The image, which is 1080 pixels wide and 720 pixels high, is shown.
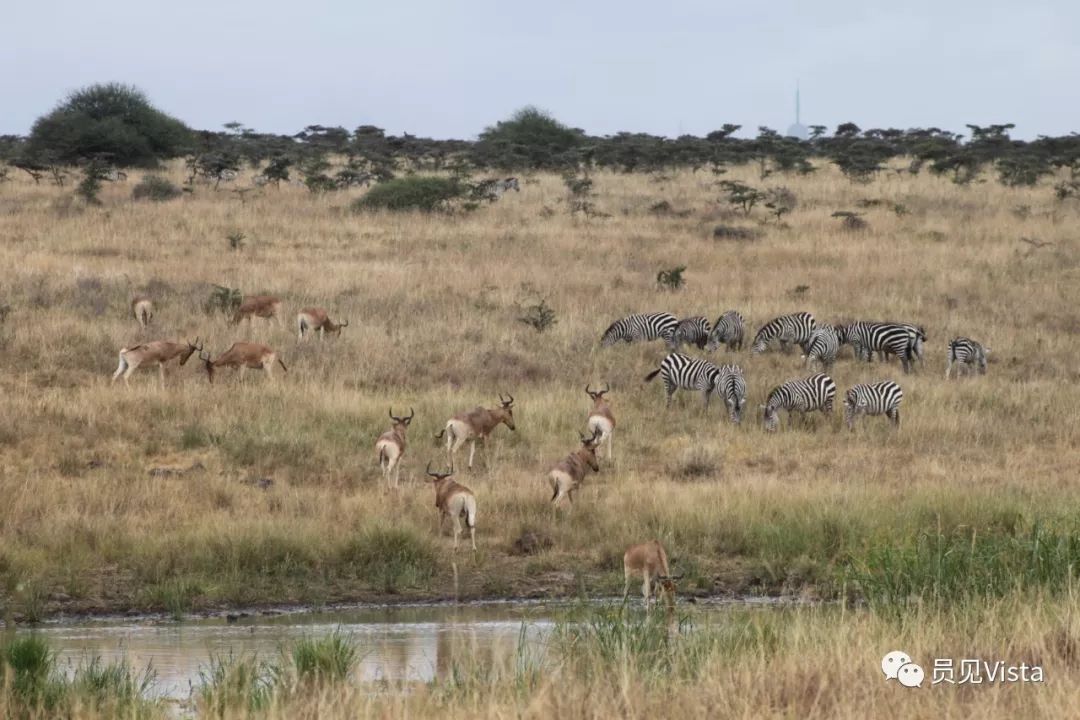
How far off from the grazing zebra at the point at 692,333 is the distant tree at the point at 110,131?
2804 centimetres

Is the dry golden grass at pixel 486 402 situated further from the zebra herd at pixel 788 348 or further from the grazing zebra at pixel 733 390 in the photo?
the grazing zebra at pixel 733 390

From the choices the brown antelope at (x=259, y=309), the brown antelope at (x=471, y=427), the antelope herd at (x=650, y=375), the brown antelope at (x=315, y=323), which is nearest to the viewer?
the antelope herd at (x=650, y=375)

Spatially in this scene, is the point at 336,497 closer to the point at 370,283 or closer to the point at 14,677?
the point at 14,677

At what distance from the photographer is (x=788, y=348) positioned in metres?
24.8

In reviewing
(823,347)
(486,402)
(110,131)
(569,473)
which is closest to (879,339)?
(823,347)

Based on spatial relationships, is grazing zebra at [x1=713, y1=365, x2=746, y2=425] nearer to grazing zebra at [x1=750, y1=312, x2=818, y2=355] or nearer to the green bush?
grazing zebra at [x1=750, y1=312, x2=818, y2=355]

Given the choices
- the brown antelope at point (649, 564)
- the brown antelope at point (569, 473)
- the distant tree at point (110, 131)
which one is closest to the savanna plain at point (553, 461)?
the brown antelope at point (569, 473)

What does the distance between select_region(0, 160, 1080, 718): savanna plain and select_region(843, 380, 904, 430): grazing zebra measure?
24 cm

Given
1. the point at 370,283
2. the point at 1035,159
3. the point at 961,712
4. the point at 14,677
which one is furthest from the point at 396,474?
the point at 1035,159

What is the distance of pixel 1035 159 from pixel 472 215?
2468 centimetres

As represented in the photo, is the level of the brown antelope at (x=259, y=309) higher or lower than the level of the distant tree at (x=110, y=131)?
lower

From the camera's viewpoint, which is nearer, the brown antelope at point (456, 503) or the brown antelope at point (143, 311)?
the brown antelope at point (456, 503)

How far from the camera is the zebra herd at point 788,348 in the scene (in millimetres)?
20094

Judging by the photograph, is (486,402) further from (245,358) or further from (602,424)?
(245,358)
